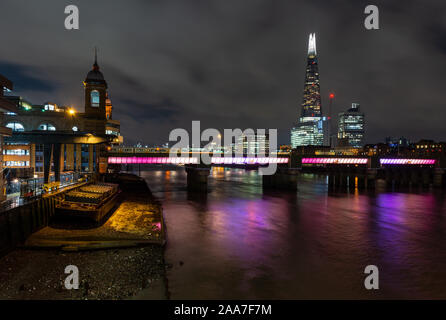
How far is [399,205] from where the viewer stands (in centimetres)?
5269

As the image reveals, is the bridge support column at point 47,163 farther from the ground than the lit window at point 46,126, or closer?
closer

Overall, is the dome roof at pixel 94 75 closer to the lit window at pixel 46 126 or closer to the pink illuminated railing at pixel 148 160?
the lit window at pixel 46 126

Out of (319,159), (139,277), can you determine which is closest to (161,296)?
(139,277)

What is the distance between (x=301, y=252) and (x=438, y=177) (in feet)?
294

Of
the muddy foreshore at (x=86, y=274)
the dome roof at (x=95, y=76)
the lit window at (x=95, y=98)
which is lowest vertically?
the muddy foreshore at (x=86, y=274)

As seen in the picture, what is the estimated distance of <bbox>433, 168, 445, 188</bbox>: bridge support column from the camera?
88.0 metres

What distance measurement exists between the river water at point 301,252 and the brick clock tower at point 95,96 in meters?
44.6

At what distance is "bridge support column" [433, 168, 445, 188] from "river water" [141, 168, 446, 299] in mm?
52122

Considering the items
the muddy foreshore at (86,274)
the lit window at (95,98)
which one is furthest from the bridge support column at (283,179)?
the muddy foreshore at (86,274)

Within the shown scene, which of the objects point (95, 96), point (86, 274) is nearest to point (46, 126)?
point (95, 96)

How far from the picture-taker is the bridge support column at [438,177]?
88000 millimetres

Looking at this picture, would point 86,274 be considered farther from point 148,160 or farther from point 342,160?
point 342,160

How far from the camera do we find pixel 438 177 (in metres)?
88.8

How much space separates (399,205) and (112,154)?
62526 mm
